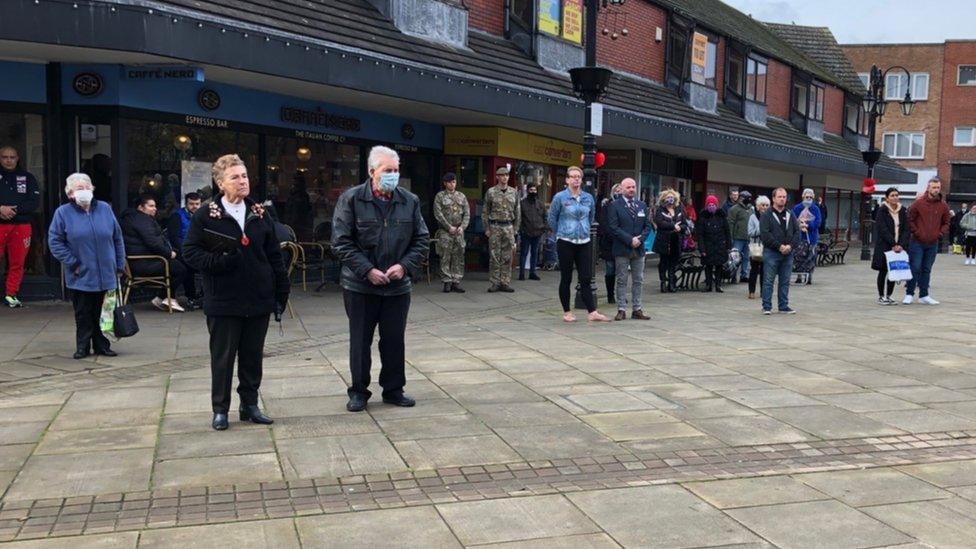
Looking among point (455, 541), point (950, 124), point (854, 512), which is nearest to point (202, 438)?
point (455, 541)

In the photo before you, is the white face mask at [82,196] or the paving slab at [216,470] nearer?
the paving slab at [216,470]

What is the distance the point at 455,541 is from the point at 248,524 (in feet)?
3.27

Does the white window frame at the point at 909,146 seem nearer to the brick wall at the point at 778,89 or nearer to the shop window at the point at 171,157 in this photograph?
the brick wall at the point at 778,89

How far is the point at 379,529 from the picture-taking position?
165 inches

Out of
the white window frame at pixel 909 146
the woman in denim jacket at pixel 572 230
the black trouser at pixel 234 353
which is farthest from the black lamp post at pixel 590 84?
the white window frame at pixel 909 146

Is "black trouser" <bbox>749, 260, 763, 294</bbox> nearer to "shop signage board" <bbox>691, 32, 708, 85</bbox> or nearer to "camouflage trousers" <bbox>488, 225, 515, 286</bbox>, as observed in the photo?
"camouflage trousers" <bbox>488, 225, 515, 286</bbox>

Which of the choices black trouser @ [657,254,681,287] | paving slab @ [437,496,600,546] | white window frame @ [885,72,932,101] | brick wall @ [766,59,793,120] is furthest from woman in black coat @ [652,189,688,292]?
white window frame @ [885,72,932,101]

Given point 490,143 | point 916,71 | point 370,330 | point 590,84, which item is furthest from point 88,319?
point 916,71

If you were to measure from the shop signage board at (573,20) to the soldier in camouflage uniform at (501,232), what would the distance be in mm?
6026

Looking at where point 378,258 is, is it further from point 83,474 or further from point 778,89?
point 778,89

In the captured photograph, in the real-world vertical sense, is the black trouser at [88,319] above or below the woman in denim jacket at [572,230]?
below

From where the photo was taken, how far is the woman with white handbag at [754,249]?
1452 cm

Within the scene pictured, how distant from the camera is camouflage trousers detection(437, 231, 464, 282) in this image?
45.9ft

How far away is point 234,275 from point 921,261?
11.3 metres
